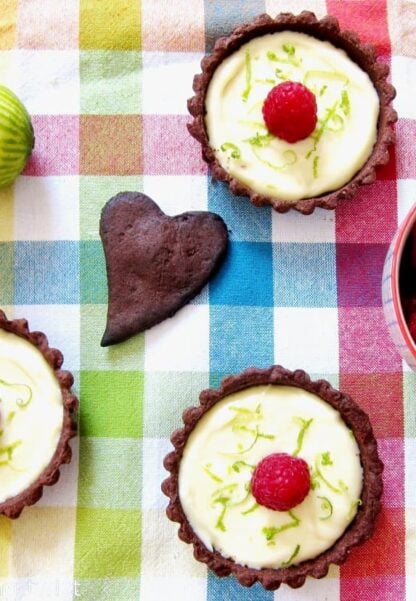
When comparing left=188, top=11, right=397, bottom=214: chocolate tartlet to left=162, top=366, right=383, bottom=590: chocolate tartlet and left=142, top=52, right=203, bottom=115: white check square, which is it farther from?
left=162, top=366, right=383, bottom=590: chocolate tartlet

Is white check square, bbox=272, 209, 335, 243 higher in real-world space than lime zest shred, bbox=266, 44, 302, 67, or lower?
lower

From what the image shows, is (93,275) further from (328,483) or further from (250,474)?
(328,483)

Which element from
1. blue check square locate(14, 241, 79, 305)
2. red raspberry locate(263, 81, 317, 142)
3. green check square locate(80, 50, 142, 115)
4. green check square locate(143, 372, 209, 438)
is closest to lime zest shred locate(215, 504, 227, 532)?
green check square locate(143, 372, 209, 438)

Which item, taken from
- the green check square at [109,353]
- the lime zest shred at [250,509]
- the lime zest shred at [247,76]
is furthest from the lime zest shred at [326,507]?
the lime zest shred at [247,76]

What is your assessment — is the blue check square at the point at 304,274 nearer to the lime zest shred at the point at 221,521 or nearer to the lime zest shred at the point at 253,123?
the lime zest shred at the point at 253,123

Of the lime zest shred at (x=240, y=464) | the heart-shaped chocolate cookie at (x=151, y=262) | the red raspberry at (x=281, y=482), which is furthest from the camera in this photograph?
the heart-shaped chocolate cookie at (x=151, y=262)

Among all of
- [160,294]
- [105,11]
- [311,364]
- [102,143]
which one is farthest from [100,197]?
[311,364]

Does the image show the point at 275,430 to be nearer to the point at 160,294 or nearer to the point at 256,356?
the point at 256,356
